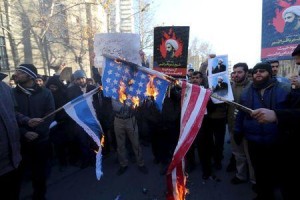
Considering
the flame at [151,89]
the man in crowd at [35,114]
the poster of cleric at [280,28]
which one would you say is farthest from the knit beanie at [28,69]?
the poster of cleric at [280,28]

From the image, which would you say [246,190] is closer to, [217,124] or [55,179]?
[217,124]

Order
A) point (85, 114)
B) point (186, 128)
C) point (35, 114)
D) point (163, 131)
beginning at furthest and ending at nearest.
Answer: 1. point (163, 131)
2. point (35, 114)
3. point (85, 114)
4. point (186, 128)

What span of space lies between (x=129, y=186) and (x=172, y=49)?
254 centimetres

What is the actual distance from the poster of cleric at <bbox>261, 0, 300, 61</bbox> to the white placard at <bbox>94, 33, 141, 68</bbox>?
2632 mm

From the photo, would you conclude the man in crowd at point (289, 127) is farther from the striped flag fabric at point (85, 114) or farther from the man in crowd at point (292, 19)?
the man in crowd at point (292, 19)

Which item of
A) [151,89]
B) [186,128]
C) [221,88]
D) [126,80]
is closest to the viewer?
[186,128]

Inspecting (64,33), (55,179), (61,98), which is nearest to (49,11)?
(64,33)

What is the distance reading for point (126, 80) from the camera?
3195 mm

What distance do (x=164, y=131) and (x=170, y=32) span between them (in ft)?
7.31

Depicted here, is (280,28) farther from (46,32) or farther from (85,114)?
(46,32)

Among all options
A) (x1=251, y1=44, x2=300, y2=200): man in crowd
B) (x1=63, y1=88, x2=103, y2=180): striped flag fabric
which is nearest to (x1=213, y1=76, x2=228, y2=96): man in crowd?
(x1=251, y1=44, x2=300, y2=200): man in crowd

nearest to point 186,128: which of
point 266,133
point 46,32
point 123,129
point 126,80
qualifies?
point 126,80

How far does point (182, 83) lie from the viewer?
2.97m

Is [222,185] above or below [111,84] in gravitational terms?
below
